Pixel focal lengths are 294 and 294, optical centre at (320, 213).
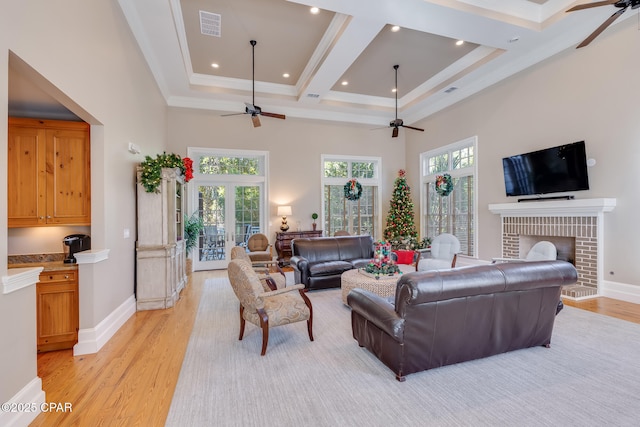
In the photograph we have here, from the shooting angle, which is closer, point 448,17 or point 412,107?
point 448,17

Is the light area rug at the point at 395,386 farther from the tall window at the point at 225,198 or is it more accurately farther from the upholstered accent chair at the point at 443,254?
the tall window at the point at 225,198

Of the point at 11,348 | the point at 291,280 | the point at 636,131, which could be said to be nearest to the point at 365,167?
the point at 291,280

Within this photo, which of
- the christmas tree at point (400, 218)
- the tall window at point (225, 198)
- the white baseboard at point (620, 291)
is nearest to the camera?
the white baseboard at point (620, 291)

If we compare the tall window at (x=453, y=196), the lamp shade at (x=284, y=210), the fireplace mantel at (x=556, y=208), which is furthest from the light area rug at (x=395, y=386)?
the lamp shade at (x=284, y=210)

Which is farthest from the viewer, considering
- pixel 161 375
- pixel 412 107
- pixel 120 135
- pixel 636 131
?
→ pixel 412 107

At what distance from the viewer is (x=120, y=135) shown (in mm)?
3971

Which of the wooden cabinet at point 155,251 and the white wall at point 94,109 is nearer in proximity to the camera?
the white wall at point 94,109

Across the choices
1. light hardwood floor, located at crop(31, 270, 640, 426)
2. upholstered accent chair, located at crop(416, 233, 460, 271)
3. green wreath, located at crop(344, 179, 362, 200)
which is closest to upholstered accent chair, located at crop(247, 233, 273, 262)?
green wreath, located at crop(344, 179, 362, 200)

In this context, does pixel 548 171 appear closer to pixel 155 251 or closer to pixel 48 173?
pixel 155 251

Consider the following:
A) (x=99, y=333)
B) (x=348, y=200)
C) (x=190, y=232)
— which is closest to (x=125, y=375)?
(x=99, y=333)

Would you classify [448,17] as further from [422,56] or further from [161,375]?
[161,375]

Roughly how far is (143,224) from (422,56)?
6.13 m

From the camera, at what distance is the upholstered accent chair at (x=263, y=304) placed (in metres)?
3.01

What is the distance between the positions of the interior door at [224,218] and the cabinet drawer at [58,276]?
15.0 ft
